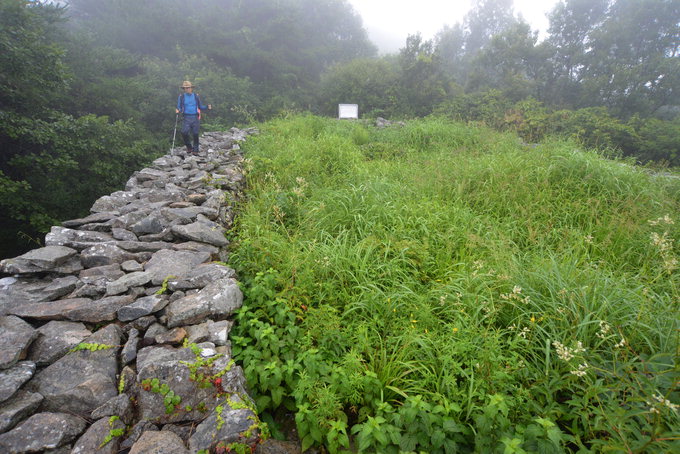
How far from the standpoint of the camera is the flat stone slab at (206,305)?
230 centimetres

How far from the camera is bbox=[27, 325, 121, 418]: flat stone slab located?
1733 mm

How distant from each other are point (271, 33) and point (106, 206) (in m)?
24.5

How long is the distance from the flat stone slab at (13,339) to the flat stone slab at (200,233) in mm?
1404

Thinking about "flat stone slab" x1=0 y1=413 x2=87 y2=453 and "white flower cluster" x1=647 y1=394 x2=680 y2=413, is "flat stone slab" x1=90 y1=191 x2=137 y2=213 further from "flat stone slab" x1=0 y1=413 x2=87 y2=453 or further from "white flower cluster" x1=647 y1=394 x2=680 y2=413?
"white flower cluster" x1=647 y1=394 x2=680 y2=413

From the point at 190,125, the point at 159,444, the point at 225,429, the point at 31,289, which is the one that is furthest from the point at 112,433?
the point at 190,125

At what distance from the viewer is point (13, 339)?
191 centimetres

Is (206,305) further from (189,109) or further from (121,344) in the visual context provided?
(189,109)

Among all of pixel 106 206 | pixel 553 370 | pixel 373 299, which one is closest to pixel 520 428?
pixel 553 370

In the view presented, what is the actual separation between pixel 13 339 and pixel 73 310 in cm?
35

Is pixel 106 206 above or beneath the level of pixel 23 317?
above

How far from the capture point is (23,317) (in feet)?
7.22

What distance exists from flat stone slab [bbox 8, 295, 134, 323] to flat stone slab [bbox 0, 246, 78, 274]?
1.56 feet

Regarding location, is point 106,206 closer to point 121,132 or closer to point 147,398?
point 147,398

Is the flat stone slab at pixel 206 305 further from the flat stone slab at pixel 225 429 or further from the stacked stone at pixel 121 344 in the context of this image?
the flat stone slab at pixel 225 429
